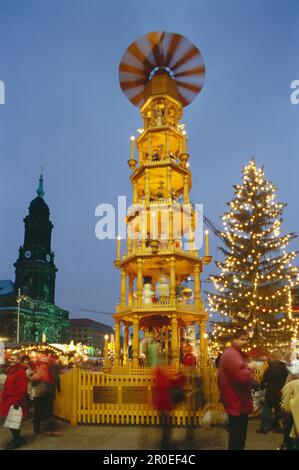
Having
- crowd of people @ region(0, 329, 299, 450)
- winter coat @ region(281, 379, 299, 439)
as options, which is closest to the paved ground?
crowd of people @ region(0, 329, 299, 450)

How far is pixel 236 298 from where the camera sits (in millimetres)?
23875

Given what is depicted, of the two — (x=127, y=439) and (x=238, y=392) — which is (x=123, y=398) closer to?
(x=127, y=439)

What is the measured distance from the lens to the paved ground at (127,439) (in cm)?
945

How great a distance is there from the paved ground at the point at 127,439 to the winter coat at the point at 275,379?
928mm

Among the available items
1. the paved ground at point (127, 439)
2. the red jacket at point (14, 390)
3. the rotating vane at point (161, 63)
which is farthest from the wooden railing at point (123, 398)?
the rotating vane at point (161, 63)

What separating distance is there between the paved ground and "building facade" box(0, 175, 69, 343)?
96747 millimetres

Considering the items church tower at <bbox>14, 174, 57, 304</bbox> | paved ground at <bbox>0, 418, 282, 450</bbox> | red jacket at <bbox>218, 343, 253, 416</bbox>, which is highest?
church tower at <bbox>14, 174, 57, 304</bbox>

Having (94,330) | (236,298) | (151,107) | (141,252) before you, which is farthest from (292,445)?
(94,330)

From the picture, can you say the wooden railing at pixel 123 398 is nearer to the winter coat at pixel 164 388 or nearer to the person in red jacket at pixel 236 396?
the winter coat at pixel 164 388

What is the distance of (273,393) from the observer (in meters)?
11.4

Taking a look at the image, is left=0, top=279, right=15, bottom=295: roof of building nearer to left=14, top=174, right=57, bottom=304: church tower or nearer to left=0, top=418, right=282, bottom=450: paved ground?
left=14, top=174, right=57, bottom=304: church tower

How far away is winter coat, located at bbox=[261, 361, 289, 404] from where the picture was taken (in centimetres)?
1134
